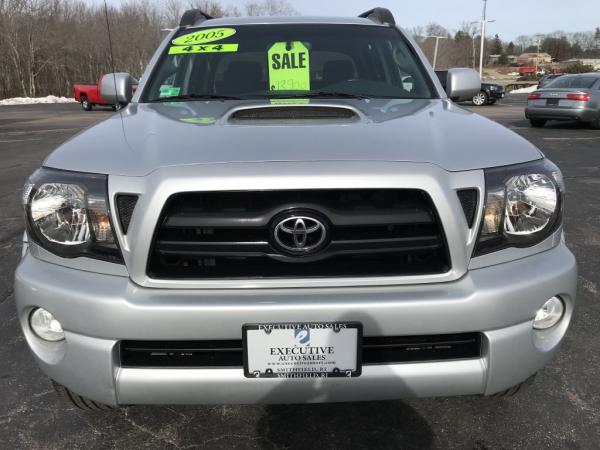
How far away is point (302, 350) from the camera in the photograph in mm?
1642

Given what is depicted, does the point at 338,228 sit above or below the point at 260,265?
above

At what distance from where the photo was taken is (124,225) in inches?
65.4

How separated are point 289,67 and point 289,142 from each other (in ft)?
4.34

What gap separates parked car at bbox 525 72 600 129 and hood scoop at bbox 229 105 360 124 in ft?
43.3

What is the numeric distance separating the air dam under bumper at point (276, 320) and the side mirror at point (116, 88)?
172cm

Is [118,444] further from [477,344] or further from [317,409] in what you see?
[477,344]

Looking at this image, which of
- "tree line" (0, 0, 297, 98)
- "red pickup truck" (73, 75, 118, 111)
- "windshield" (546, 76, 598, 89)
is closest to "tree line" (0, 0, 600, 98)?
"tree line" (0, 0, 297, 98)

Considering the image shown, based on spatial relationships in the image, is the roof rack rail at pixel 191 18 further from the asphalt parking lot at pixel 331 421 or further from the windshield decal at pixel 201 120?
the asphalt parking lot at pixel 331 421

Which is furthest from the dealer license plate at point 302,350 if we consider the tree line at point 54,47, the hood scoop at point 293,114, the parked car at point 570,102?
the tree line at point 54,47

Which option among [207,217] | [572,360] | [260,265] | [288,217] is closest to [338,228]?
[288,217]

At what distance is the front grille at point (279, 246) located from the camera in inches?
65.3

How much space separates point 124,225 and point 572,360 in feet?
7.50

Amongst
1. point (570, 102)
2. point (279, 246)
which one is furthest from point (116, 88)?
point (570, 102)

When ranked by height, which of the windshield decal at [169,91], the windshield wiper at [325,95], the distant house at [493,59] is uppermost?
the windshield decal at [169,91]
